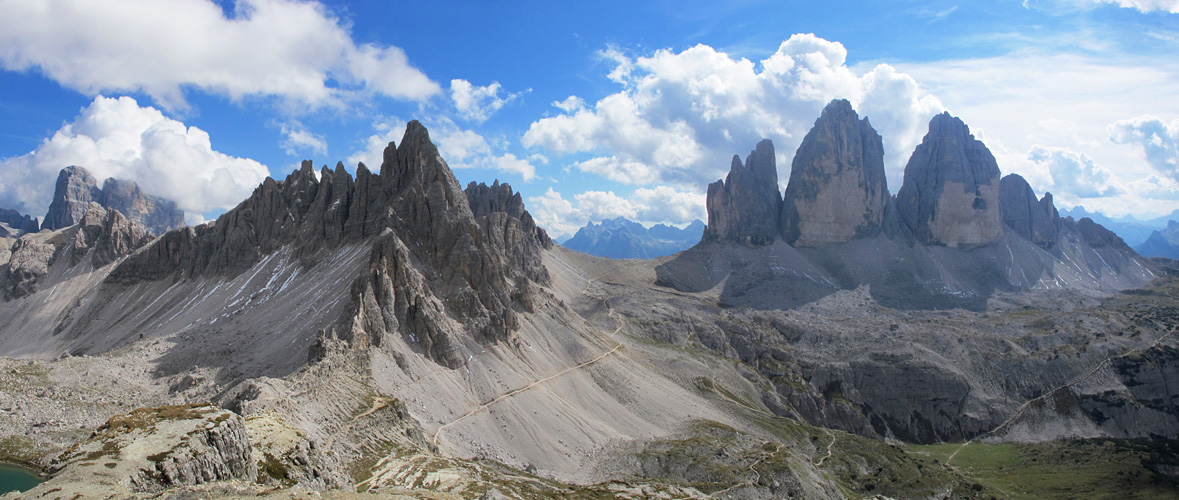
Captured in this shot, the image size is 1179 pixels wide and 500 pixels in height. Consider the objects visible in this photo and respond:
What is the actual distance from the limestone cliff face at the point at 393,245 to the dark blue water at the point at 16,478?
48916 millimetres

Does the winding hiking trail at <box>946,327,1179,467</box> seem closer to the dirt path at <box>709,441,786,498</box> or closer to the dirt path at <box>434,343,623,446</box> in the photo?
the dirt path at <box>709,441,786,498</box>

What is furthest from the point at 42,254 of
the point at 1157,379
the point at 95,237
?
the point at 1157,379

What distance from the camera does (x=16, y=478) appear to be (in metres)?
59.7

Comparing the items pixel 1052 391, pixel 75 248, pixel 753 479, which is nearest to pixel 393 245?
pixel 753 479

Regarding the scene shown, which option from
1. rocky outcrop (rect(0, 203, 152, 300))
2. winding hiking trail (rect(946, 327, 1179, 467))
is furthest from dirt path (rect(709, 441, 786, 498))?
rocky outcrop (rect(0, 203, 152, 300))

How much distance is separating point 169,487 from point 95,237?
15821cm

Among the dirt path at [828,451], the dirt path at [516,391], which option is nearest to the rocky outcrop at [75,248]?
the dirt path at [516,391]

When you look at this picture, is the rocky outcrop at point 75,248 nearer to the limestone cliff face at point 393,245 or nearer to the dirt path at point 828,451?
the limestone cliff face at point 393,245

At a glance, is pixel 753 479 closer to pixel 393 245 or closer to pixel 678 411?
pixel 678 411

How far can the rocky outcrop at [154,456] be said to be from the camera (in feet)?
136

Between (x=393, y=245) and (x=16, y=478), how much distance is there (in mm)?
65946

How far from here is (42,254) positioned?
6235 inches

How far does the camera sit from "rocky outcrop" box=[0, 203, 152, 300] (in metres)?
154

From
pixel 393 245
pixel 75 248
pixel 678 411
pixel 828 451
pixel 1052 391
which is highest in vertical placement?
pixel 75 248
